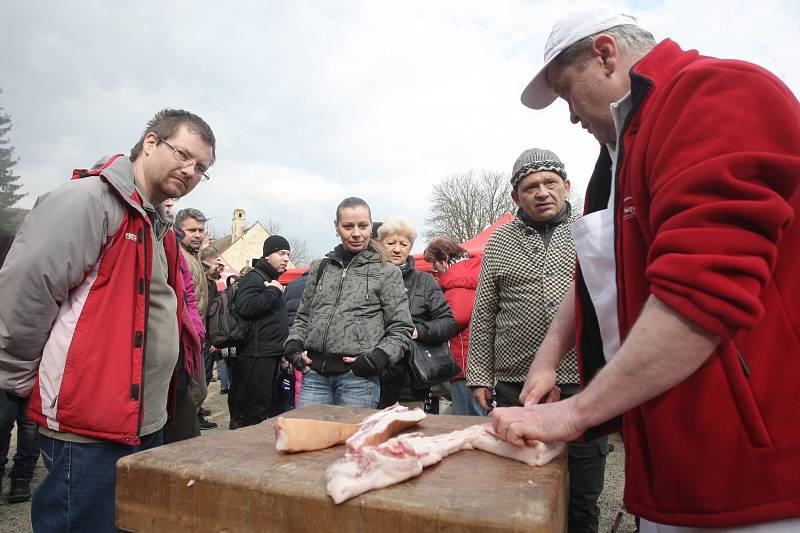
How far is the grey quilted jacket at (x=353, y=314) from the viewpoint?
3.49 m

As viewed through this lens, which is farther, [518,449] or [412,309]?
[412,309]

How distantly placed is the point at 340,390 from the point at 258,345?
6.03 feet

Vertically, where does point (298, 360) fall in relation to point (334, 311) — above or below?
below

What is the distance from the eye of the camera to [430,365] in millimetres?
4145

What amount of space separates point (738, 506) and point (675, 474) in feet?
0.40

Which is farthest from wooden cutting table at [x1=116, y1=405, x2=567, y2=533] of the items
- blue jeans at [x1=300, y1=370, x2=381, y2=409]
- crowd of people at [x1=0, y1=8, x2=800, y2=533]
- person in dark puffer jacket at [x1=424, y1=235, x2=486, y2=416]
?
person in dark puffer jacket at [x1=424, y1=235, x2=486, y2=416]

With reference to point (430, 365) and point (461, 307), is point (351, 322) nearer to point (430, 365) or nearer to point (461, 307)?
point (430, 365)

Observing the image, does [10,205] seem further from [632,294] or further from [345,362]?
[632,294]

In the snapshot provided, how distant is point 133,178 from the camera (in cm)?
224

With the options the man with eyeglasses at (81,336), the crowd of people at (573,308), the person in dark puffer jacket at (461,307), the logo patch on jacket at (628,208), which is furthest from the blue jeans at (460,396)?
the logo patch on jacket at (628,208)

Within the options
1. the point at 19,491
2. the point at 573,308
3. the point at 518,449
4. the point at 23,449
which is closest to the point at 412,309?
the point at 573,308

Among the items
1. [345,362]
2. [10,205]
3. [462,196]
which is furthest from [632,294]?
[462,196]

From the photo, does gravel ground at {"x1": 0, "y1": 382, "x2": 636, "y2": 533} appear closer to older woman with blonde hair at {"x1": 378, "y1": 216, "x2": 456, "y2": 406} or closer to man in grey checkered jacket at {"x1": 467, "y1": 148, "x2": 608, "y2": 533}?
man in grey checkered jacket at {"x1": 467, "y1": 148, "x2": 608, "y2": 533}

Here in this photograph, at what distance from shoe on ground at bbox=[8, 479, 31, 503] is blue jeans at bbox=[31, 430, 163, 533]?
9.08 ft
